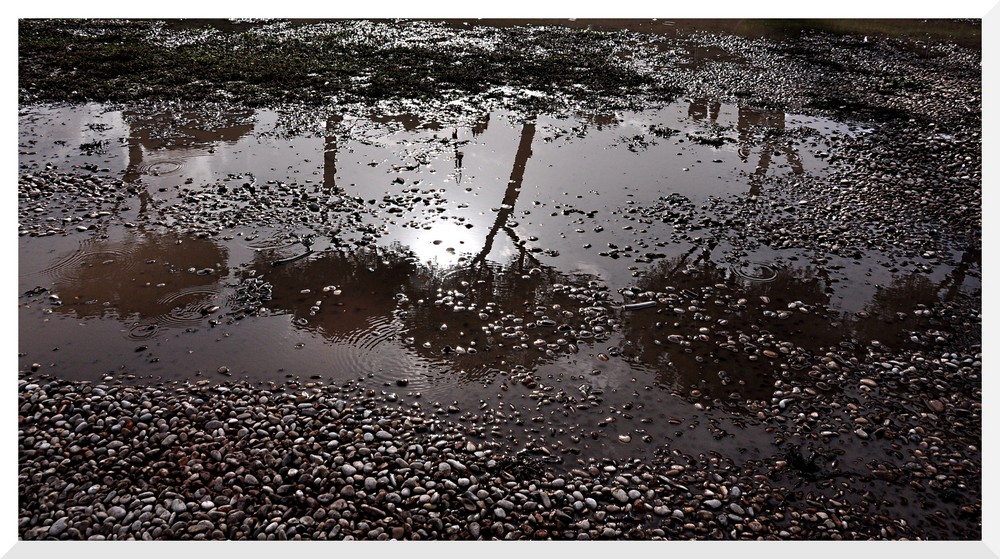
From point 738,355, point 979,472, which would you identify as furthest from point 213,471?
point 979,472

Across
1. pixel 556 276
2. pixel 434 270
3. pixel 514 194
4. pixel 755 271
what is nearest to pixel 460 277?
pixel 434 270

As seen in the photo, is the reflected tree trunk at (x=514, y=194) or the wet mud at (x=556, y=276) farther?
the reflected tree trunk at (x=514, y=194)

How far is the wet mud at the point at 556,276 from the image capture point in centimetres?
705

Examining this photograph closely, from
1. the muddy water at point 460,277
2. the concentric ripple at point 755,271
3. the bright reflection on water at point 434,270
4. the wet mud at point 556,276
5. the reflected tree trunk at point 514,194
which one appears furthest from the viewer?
the reflected tree trunk at point 514,194

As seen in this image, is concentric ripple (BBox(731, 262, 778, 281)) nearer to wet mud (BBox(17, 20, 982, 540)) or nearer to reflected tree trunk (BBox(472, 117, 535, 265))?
wet mud (BBox(17, 20, 982, 540))

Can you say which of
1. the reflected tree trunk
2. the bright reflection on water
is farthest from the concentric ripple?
the reflected tree trunk

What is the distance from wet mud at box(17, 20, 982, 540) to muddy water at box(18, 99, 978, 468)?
56mm

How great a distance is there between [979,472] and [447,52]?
22.8m

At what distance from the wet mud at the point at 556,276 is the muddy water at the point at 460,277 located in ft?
0.18

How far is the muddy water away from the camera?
809cm

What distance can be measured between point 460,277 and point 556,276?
1.77m

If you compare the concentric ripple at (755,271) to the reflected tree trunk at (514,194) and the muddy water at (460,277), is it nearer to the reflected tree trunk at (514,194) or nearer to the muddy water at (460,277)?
the muddy water at (460,277)

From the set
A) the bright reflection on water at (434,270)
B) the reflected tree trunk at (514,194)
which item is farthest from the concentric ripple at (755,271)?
the reflected tree trunk at (514,194)

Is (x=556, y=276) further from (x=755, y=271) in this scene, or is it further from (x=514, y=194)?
(x=755, y=271)
